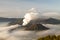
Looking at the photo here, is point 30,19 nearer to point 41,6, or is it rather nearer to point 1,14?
point 41,6

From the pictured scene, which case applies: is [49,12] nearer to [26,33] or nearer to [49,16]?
[49,16]

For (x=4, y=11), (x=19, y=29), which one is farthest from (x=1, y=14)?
(x=19, y=29)

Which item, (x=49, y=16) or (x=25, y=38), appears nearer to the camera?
(x=25, y=38)

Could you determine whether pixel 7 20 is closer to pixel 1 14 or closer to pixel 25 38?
pixel 1 14

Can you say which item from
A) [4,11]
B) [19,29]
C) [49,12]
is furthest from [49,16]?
[4,11]

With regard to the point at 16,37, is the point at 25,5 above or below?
above

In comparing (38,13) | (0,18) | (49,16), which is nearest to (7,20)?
(0,18)

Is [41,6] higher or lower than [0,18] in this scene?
higher

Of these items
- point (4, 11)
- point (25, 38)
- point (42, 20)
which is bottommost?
point (25, 38)

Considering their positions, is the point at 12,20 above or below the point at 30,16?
below
